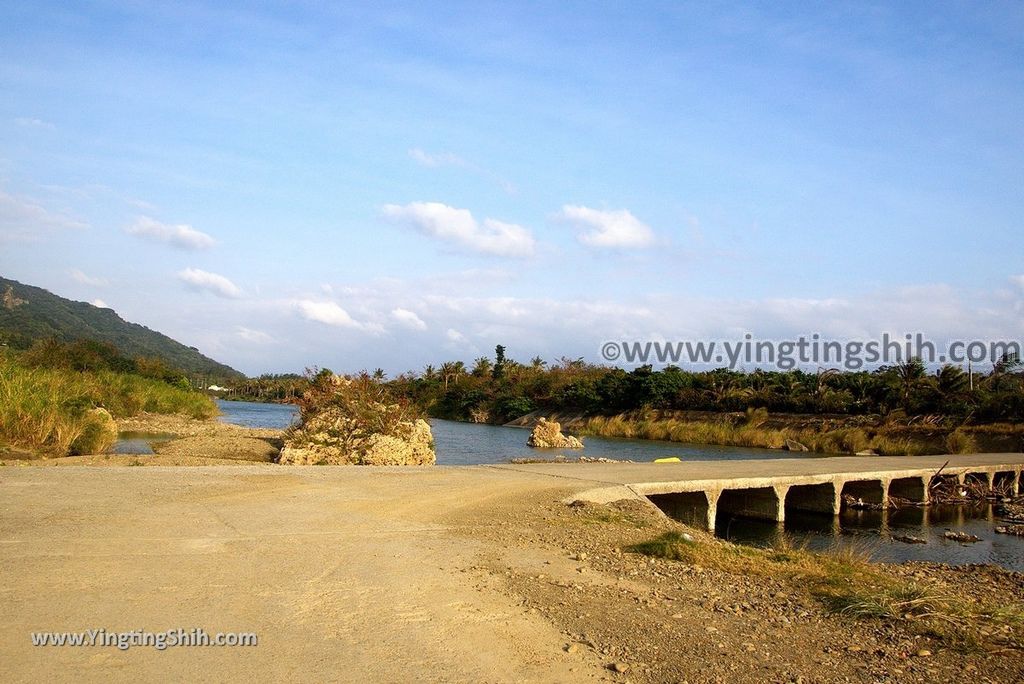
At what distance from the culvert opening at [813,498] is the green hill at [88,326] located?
95229 mm

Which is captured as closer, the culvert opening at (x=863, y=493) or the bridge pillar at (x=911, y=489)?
the culvert opening at (x=863, y=493)

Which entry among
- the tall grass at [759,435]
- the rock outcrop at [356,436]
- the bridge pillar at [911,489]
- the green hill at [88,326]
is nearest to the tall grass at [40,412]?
the rock outcrop at [356,436]

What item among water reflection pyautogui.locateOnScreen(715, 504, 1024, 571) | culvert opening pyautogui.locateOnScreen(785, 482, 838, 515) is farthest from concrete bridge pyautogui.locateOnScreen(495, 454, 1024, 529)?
water reflection pyautogui.locateOnScreen(715, 504, 1024, 571)

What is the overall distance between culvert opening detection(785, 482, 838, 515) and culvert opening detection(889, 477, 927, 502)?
388cm

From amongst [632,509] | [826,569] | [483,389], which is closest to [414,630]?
[826,569]

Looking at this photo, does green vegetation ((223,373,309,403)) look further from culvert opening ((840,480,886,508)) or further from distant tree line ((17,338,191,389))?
culvert opening ((840,480,886,508))

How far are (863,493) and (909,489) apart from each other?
242cm

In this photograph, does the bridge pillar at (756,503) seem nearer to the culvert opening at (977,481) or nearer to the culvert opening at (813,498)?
the culvert opening at (813,498)

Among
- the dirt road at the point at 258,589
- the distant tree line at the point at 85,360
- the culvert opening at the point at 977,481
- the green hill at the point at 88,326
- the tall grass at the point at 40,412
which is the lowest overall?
the culvert opening at the point at 977,481

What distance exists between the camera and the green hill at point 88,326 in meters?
108

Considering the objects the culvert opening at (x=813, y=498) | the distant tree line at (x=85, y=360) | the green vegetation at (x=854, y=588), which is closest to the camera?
the green vegetation at (x=854, y=588)

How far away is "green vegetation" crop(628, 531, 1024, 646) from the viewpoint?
664cm

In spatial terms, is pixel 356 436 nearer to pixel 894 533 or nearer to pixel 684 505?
pixel 684 505

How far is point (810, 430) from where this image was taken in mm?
44750
